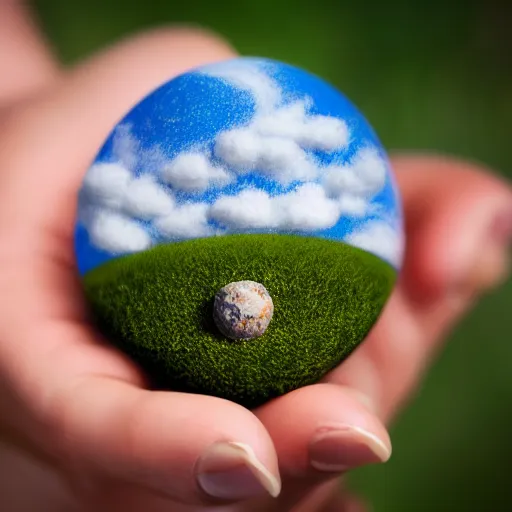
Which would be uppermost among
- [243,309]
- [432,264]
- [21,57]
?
[21,57]

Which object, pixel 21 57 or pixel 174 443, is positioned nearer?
pixel 174 443

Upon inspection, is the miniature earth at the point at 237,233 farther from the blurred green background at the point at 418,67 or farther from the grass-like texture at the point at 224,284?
the blurred green background at the point at 418,67

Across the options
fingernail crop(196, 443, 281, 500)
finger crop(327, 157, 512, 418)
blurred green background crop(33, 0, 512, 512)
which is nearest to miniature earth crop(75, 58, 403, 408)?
fingernail crop(196, 443, 281, 500)

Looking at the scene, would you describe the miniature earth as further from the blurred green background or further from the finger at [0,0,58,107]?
the blurred green background

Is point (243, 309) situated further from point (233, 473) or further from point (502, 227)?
point (502, 227)

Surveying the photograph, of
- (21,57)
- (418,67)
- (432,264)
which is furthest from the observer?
(418,67)

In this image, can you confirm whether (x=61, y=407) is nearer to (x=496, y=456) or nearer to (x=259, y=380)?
(x=259, y=380)

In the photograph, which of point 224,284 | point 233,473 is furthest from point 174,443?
point 224,284
